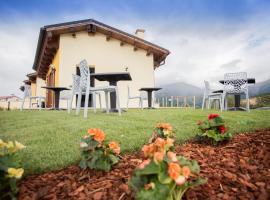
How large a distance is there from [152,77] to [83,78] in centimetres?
763

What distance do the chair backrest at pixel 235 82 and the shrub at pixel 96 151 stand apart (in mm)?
5754

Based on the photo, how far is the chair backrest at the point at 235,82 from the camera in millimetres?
6148

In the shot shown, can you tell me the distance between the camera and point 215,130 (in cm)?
204

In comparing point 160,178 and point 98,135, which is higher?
point 98,135

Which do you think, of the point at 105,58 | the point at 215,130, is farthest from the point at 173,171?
the point at 105,58

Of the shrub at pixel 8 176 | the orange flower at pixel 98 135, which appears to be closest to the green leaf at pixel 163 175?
the orange flower at pixel 98 135

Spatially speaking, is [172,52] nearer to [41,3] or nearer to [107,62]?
[107,62]

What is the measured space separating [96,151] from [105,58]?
976 cm

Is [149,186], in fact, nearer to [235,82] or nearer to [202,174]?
[202,174]

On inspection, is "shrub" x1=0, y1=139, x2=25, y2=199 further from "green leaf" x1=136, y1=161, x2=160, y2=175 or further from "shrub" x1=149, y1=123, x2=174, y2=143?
"shrub" x1=149, y1=123, x2=174, y2=143

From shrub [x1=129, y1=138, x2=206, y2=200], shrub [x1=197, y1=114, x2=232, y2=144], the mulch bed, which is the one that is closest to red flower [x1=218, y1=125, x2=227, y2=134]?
shrub [x1=197, y1=114, x2=232, y2=144]

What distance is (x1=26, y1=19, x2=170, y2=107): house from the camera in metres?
9.84

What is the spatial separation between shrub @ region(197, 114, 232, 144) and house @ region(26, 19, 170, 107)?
8703 millimetres

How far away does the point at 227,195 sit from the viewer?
3.68ft
